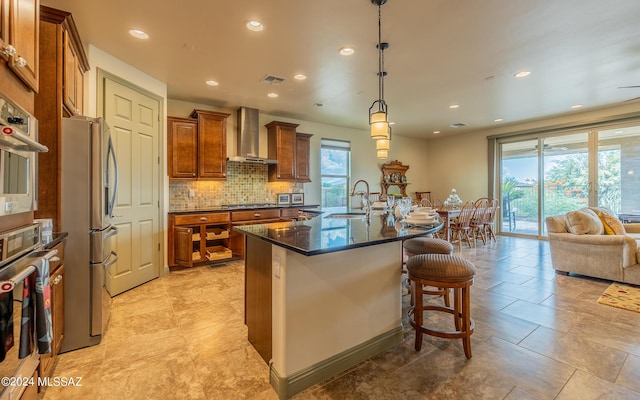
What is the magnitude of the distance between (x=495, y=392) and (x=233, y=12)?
3338mm

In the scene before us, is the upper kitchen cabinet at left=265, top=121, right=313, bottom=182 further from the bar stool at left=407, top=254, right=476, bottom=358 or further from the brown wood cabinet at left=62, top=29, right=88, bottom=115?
the bar stool at left=407, top=254, right=476, bottom=358

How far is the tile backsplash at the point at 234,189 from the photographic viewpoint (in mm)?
4805

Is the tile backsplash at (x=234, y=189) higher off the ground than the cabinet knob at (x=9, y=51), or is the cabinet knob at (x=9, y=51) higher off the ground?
the cabinet knob at (x=9, y=51)

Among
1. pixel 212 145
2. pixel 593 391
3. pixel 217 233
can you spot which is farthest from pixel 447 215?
pixel 212 145

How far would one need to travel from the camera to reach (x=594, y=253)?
3.61 meters

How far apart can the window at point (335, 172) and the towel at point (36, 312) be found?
5515mm

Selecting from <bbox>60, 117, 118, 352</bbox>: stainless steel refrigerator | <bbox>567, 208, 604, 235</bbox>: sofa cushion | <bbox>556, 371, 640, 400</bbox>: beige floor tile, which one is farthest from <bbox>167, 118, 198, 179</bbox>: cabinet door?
<bbox>567, 208, 604, 235</bbox>: sofa cushion

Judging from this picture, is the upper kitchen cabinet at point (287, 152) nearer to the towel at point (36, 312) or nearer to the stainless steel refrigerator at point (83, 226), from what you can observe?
the stainless steel refrigerator at point (83, 226)

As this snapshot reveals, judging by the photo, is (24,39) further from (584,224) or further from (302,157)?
(584,224)

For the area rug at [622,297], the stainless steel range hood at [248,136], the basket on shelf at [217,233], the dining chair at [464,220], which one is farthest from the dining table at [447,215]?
the basket on shelf at [217,233]

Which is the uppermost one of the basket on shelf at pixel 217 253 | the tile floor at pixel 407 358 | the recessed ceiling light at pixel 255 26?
the recessed ceiling light at pixel 255 26

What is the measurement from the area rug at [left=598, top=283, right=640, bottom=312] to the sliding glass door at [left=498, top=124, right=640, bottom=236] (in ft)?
8.19

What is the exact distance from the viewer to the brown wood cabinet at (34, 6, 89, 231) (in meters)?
2.05

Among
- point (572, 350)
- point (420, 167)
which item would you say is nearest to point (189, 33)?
point (572, 350)
